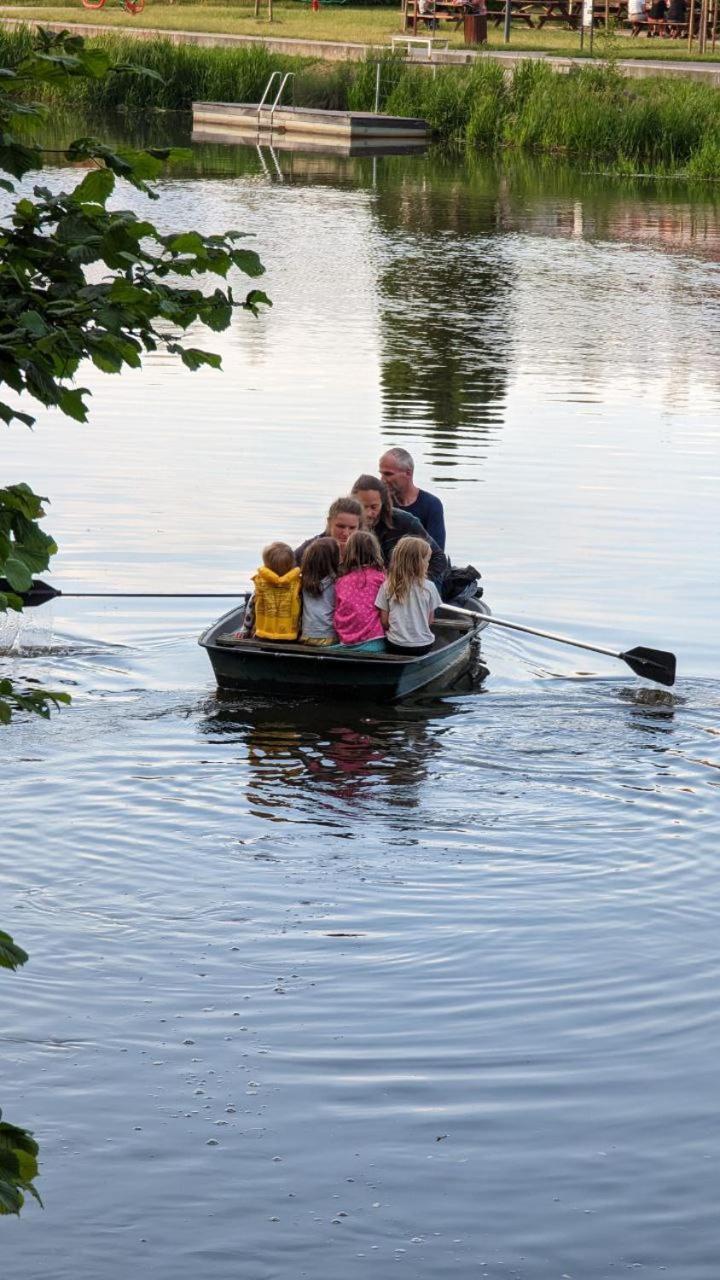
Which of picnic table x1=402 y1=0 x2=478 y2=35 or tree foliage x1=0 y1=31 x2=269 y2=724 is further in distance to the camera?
picnic table x1=402 y1=0 x2=478 y2=35

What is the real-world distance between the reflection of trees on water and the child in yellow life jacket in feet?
23.3

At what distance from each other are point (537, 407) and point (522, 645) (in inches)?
313

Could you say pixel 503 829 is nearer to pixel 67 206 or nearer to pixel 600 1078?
pixel 600 1078

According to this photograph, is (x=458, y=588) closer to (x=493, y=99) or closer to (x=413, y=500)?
(x=413, y=500)

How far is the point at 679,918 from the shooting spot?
8.05 metres

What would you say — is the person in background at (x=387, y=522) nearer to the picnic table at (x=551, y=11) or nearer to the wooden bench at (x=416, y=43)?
the wooden bench at (x=416, y=43)

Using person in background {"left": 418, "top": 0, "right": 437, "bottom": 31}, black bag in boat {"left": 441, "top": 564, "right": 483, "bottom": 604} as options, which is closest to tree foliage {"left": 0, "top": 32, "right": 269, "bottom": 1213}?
black bag in boat {"left": 441, "top": 564, "right": 483, "bottom": 604}

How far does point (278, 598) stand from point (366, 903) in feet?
9.66

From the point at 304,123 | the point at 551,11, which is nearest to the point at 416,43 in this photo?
the point at 304,123

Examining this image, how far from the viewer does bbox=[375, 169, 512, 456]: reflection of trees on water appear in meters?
19.4

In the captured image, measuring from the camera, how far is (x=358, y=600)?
35.1 ft

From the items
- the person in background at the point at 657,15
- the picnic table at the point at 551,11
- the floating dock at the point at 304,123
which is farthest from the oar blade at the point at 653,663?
the person in background at the point at 657,15

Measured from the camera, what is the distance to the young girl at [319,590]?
419 inches

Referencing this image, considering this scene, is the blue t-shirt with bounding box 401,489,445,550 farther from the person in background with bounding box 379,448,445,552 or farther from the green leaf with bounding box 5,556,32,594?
the green leaf with bounding box 5,556,32,594
